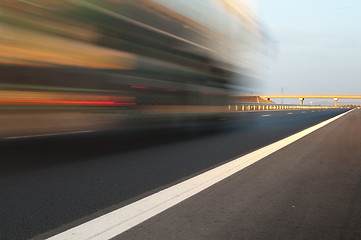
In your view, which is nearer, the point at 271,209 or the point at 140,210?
the point at 140,210

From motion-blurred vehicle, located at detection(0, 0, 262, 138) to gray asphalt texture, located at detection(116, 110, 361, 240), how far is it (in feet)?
9.45

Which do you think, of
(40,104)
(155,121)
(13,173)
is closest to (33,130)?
(40,104)

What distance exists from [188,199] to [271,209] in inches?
30.0

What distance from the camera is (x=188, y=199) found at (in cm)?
330

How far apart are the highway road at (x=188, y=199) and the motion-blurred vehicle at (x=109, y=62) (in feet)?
2.52

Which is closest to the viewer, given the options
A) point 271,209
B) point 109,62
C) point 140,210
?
point 140,210

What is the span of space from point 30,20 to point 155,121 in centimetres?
365

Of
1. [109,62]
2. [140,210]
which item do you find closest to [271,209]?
[140,210]

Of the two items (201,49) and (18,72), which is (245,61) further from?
(18,72)

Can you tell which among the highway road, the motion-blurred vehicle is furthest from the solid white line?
the motion-blurred vehicle

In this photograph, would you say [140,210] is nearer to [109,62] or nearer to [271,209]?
[271,209]

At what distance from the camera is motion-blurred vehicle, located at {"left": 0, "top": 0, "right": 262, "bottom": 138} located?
4.86 m

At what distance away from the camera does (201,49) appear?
905cm

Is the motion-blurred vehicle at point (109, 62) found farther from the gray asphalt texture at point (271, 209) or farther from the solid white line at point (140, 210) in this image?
the gray asphalt texture at point (271, 209)
